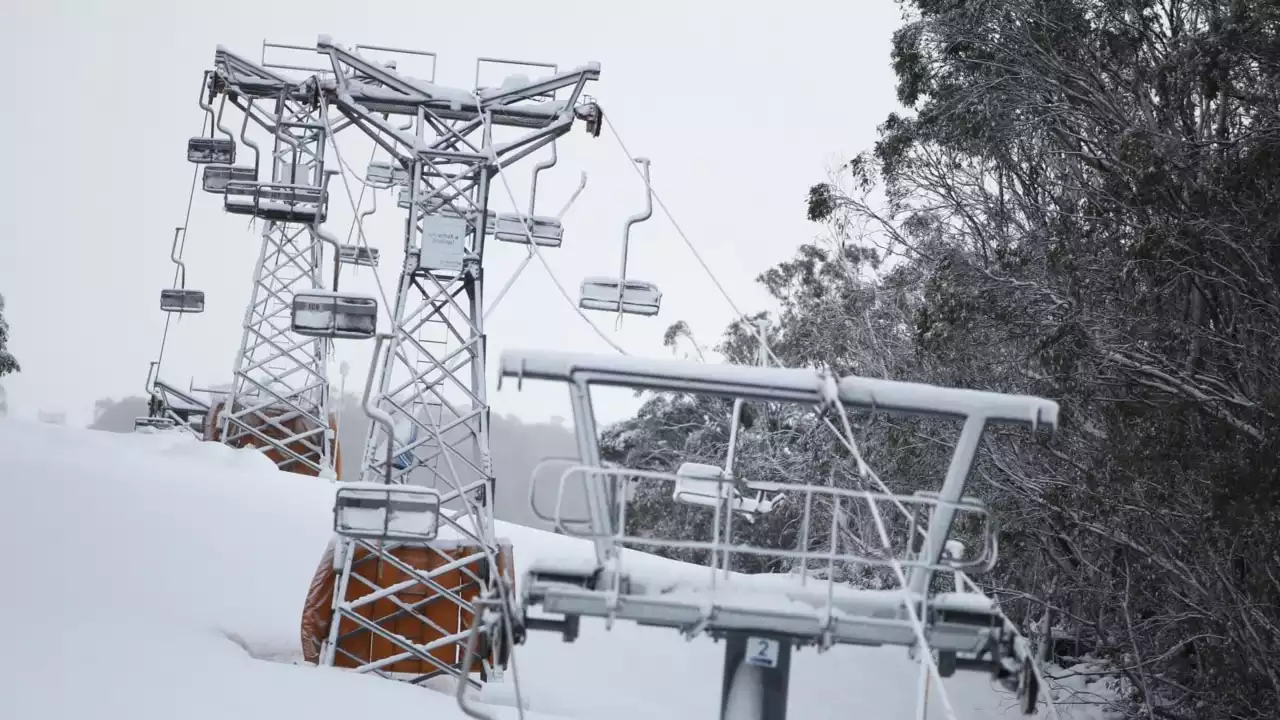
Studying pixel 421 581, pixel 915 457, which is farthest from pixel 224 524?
Result: pixel 915 457

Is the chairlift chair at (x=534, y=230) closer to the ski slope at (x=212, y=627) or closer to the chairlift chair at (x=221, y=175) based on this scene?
the ski slope at (x=212, y=627)

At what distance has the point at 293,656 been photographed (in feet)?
43.8

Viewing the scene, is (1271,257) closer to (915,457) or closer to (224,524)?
(915,457)

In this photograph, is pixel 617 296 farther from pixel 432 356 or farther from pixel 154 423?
pixel 154 423

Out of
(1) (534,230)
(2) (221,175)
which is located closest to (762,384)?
(1) (534,230)

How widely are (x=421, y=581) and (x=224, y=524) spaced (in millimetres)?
5635

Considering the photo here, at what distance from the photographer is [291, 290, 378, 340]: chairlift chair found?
39.9ft

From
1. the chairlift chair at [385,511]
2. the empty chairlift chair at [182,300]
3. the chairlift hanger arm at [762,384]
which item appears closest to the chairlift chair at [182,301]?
the empty chairlift chair at [182,300]

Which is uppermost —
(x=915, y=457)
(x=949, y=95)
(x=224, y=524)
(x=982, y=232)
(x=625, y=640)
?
(x=949, y=95)

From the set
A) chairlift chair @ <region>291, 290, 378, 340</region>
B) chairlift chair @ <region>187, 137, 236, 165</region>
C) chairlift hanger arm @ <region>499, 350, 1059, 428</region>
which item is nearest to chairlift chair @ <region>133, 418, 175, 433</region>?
chairlift chair @ <region>187, 137, 236, 165</region>

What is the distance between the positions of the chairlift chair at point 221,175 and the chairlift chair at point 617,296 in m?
8.69

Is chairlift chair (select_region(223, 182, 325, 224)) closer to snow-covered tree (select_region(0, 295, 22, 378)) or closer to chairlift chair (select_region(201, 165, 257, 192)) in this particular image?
chairlift chair (select_region(201, 165, 257, 192))

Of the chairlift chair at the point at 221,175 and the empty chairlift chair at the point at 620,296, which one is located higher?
the chairlift chair at the point at 221,175

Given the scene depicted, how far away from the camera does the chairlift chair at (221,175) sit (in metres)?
19.3
